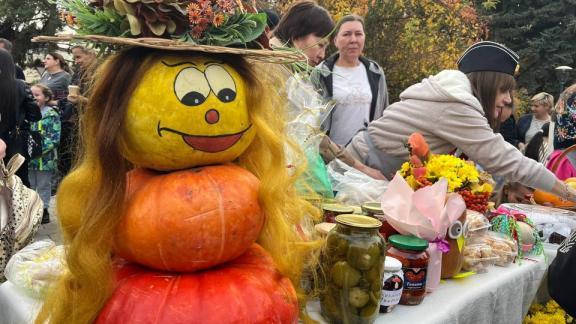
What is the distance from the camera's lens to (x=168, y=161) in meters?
1.14

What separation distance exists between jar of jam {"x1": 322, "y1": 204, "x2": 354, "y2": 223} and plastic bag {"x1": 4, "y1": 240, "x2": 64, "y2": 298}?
2.67 ft

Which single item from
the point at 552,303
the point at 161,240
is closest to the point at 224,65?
the point at 161,240

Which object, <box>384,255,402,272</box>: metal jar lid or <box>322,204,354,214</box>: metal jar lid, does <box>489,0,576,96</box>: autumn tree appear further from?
<box>384,255,402,272</box>: metal jar lid

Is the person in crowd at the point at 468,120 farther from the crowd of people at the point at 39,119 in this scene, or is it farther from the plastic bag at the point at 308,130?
the crowd of people at the point at 39,119

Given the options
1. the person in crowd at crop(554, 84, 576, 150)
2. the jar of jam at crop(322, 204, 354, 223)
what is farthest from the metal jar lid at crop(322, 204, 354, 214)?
the person in crowd at crop(554, 84, 576, 150)

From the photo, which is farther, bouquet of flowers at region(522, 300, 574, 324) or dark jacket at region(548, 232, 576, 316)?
bouquet of flowers at region(522, 300, 574, 324)

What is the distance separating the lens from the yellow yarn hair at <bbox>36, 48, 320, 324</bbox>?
3.59ft

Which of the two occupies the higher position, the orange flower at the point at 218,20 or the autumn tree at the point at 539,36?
the autumn tree at the point at 539,36

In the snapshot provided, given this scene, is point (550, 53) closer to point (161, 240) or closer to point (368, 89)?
point (368, 89)

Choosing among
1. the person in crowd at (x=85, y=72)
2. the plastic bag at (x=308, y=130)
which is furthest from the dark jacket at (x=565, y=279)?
the person in crowd at (x=85, y=72)

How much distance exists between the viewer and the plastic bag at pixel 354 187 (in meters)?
1.99

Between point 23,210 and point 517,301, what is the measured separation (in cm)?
215

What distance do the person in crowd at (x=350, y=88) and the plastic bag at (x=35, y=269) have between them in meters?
1.89

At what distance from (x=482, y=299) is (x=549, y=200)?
3.88 feet
